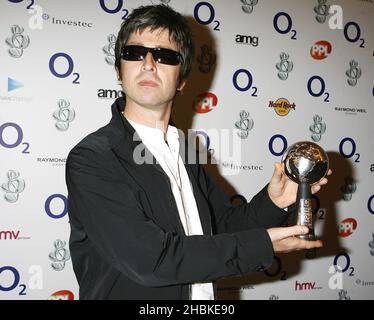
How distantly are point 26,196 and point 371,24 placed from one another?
105 inches

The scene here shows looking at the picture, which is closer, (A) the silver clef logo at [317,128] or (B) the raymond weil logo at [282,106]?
(B) the raymond weil logo at [282,106]

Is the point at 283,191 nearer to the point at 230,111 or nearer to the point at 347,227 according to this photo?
the point at 230,111

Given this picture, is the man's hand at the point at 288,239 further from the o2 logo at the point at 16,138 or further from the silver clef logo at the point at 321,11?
the silver clef logo at the point at 321,11

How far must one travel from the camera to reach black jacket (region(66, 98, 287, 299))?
1022 mm

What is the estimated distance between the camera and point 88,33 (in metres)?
2.14

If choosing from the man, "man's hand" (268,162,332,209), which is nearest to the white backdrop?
the man

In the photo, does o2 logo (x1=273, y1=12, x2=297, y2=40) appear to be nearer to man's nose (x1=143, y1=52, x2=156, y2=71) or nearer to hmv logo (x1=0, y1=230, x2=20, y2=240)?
man's nose (x1=143, y1=52, x2=156, y2=71)

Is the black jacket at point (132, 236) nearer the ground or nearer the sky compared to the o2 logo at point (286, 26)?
nearer the ground

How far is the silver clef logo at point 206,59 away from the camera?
2344 millimetres

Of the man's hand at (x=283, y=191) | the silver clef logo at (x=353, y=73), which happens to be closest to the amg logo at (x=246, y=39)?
the silver clef logo at (x=353, y=73)

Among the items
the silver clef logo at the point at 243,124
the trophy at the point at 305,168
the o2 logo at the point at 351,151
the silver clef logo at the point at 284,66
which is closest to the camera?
the trophy at the point at 305,168

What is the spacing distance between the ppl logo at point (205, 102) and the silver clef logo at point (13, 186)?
1084mm

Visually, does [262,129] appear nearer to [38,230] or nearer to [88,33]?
[88,33]

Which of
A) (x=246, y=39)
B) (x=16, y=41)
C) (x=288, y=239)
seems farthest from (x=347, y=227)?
(x=16, y=41)
